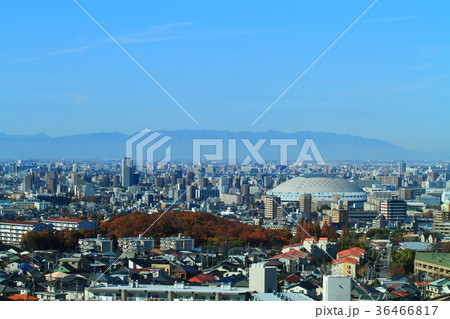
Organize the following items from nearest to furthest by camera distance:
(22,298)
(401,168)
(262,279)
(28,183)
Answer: (22,298), (262,279), (28,183), (401,168)

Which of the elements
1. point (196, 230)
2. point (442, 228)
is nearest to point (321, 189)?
point (442, 228)

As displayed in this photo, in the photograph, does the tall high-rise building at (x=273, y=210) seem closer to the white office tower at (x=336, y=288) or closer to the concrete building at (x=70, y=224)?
the concrete building at (x=70, y=224)

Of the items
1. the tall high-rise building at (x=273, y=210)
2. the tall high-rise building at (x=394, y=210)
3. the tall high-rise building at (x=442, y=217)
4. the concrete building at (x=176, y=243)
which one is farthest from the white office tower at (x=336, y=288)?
the tall high-rise building at (x=394, y=210)

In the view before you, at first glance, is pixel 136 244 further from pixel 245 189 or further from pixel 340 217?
pixel 245 189

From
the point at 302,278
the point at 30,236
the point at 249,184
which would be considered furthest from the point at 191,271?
the point at 249,184

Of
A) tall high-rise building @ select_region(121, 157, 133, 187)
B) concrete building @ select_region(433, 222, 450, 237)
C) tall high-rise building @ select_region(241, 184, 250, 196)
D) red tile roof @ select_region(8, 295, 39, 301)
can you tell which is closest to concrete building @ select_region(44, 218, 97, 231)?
concrete building @ select_region(433, 222, 450, 237)

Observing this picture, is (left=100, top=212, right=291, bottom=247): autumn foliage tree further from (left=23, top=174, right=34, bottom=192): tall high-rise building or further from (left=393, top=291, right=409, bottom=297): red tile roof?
(left=23, top=174, right=34, bottom=192): tall high-rise building
